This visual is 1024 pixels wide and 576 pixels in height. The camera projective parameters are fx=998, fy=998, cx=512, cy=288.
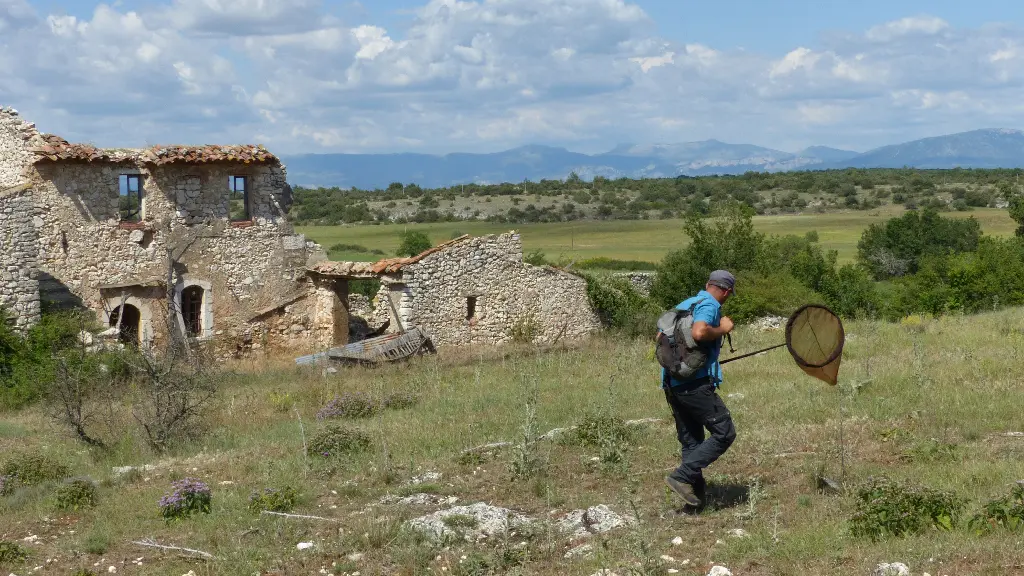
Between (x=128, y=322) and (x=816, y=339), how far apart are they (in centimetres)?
1837

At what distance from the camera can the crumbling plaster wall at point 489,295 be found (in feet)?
79.0

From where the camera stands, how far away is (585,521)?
8.56 meters

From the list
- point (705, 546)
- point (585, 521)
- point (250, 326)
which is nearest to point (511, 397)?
point (585, 521)

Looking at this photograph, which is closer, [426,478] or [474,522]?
[474,522]

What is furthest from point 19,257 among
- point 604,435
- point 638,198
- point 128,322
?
point 638,198

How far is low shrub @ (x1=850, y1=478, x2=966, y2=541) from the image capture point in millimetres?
7371

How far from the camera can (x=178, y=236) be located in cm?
2300

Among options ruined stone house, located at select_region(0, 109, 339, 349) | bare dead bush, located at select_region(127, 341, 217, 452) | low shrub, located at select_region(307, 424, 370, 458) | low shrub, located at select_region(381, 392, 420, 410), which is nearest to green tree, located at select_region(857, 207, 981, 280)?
ruined stone house, located at select_region(0, 109, 339, 349)

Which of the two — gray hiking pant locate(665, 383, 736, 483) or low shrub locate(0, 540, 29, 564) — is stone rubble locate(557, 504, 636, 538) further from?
low shrub locate(0, 540, 29, 564)

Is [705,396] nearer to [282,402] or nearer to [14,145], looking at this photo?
[282,402]

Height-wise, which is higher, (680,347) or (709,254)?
(680,347)

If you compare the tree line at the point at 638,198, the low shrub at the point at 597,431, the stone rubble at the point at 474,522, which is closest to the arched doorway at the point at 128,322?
the low shrub at the point at 597,431

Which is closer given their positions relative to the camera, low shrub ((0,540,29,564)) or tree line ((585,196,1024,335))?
low shrub ((0,540,29,564))

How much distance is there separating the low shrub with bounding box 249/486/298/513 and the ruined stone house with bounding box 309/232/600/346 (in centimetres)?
1410
